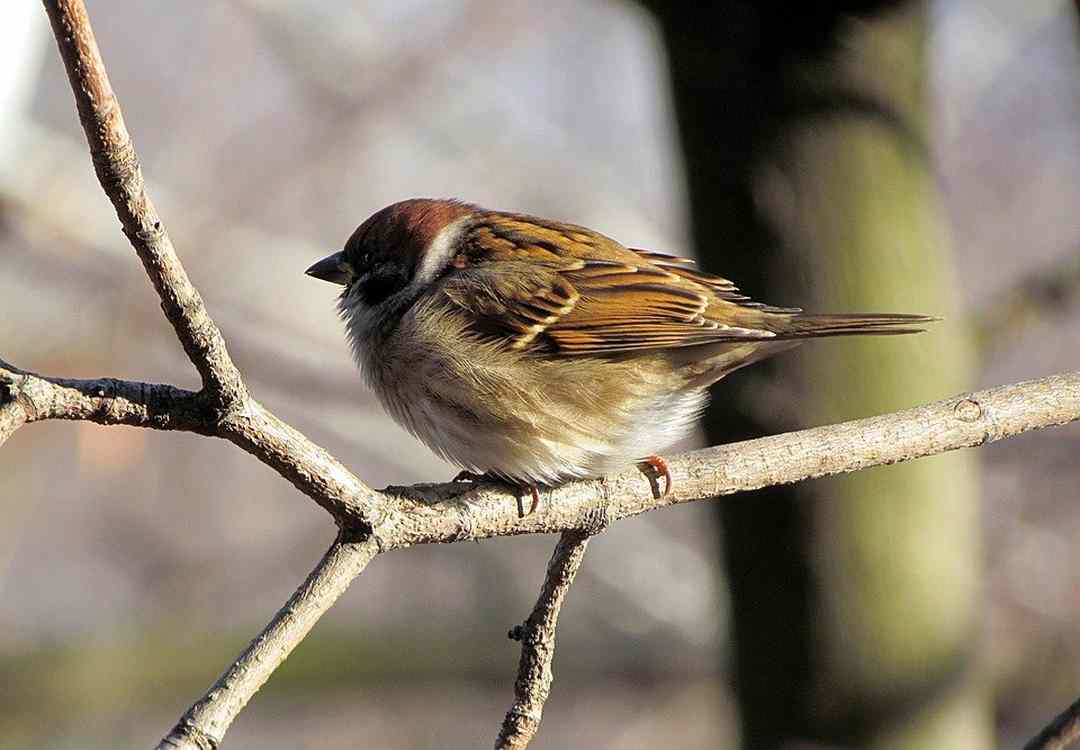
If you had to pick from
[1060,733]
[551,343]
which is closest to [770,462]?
[1060,733]

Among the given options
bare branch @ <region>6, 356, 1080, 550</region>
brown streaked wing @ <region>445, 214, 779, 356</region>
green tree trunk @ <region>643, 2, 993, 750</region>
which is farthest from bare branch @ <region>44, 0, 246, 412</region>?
green tree trunk @ <region>643, 2, 993, 750</region>

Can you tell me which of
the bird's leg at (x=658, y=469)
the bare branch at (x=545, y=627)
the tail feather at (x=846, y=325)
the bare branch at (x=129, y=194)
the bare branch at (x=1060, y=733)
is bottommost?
the bare branch at (x=129, y=194)

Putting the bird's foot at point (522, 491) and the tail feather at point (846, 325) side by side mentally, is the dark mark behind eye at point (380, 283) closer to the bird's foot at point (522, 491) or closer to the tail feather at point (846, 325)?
the bird's foot at point (522, 491)

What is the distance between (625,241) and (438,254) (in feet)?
12.1

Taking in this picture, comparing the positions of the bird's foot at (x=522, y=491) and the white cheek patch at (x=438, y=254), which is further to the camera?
the white cheek patch at (x=438, y=254)

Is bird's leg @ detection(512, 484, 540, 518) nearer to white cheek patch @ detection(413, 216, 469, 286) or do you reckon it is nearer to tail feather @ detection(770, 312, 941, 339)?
tail feather @ detection(770, 312, 941, 339)

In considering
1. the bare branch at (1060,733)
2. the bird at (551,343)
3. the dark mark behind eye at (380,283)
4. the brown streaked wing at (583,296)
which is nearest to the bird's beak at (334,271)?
the dark mark behind eye at (380,283)

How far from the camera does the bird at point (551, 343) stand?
8.86 feet

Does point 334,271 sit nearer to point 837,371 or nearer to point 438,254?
point 438,254

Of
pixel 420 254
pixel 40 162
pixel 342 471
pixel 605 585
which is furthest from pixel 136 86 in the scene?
pixel 342 471

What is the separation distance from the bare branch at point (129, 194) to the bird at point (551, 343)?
1058 mm

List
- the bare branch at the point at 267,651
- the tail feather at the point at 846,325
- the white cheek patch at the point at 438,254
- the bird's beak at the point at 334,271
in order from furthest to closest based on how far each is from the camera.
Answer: the bird's beak at the point at 334,271
the white cheek patch at the point at 438,254
the tail feather at the point at 846,325
the bare branch at the point at 267,651

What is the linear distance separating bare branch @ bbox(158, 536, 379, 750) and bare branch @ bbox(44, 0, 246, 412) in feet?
0.89

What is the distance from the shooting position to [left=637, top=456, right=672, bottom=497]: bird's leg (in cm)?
224
